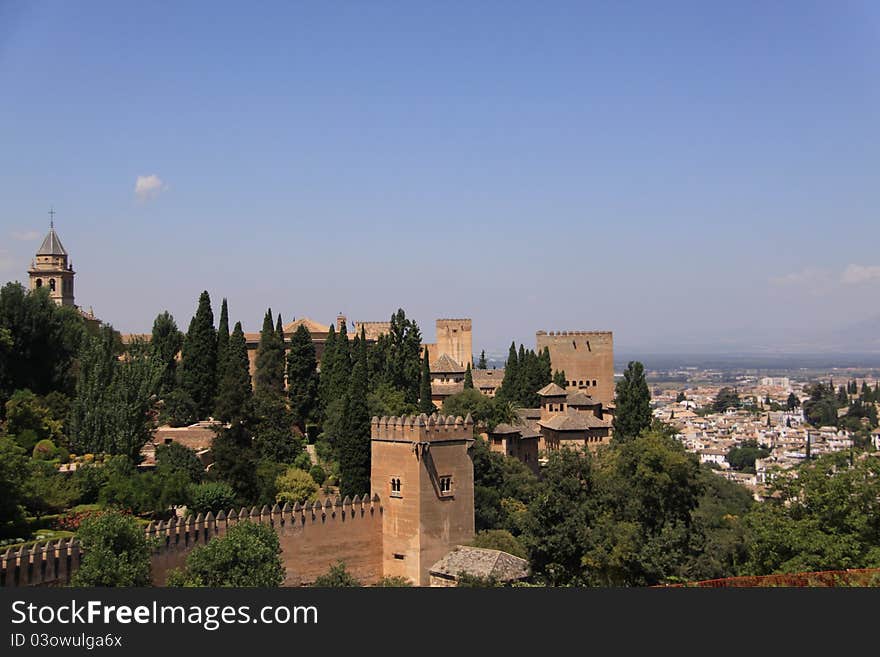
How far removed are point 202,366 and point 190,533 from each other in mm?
16408

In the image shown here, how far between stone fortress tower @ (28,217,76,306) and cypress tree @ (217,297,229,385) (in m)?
25.1

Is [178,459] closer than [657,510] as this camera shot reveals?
No

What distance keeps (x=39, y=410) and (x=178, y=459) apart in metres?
5.43

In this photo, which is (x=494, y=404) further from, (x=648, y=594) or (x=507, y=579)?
(x=648, y=594)

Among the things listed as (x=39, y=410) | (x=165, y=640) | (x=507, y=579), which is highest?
(x=39, y=410)

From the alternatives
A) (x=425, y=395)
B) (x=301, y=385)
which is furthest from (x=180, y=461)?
(x=425, y=395)

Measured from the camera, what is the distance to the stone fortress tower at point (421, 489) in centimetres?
2955

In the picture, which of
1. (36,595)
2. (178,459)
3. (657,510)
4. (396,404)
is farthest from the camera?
(396,404)

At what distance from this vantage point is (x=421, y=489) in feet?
97.7

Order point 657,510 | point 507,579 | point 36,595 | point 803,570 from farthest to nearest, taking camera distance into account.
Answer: point 657,510 → point 507,579 → point 803,570 → point 36,595

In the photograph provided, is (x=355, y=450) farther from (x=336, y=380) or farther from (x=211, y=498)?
(x=336, y=380)

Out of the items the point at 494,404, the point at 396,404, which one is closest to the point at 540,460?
the point at 494,404

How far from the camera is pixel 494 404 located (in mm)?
45469

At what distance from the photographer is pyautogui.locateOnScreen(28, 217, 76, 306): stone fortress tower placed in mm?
66500
